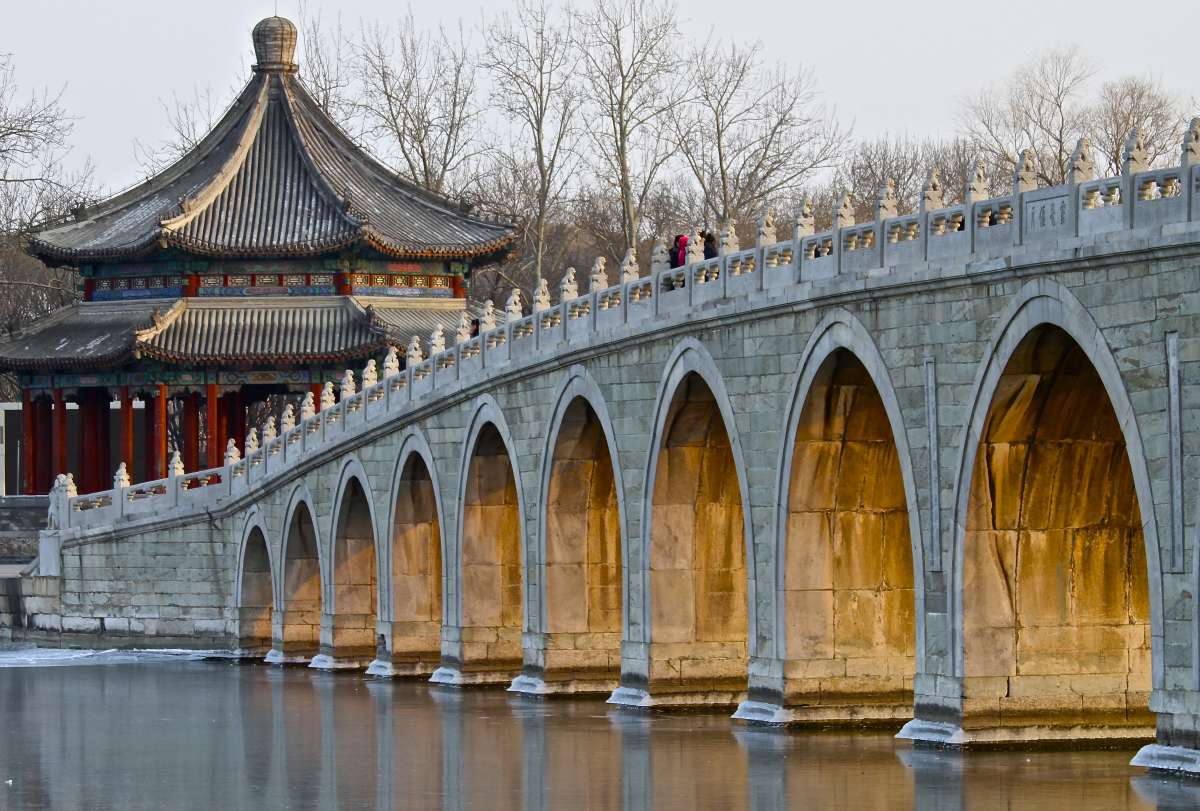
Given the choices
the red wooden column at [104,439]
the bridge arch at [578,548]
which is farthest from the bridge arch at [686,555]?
the red wooden column at [104,439]

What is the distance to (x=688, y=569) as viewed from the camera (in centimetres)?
3203

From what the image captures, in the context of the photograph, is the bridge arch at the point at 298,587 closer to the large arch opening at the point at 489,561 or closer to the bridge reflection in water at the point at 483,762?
the large arch opening at the point at 489,561

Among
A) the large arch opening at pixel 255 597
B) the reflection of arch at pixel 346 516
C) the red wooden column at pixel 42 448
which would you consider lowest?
the large arch opening at pixel 255 597

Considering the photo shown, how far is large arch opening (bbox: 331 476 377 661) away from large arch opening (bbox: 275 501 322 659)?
1950 mm

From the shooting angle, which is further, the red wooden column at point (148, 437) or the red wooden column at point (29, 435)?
the red wooden column at point (29, 435)

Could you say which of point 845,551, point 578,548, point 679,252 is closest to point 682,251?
point 679,252

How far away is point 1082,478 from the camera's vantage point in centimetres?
2583

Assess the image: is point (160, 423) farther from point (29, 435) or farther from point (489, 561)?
point (489, 561)

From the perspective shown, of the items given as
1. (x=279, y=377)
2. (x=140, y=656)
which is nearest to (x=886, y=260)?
(x=140, y=656)

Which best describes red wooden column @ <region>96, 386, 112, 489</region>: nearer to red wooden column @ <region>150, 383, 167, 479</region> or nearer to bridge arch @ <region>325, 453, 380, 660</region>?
red wooden column @ <region>150, 383, 167, 479</region>

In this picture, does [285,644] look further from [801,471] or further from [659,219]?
[659,219]

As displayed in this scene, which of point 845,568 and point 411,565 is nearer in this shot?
point 845,568

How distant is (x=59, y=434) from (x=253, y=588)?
11.4 meters

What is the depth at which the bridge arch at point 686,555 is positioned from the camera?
3155cm
